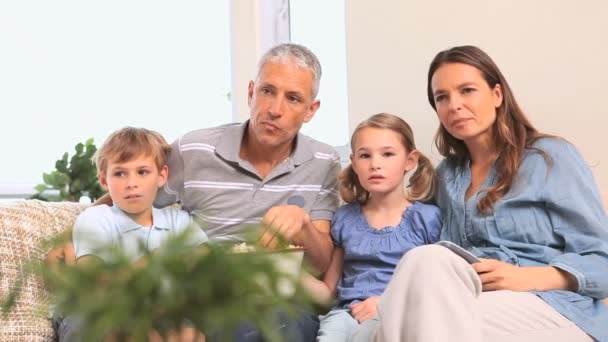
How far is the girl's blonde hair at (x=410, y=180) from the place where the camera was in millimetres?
2104

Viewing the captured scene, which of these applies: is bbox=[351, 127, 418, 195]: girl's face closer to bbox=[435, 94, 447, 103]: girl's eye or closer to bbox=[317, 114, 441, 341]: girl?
bbox=[317, 114, 441, 341]: girl

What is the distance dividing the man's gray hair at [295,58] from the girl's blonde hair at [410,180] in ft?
0.64

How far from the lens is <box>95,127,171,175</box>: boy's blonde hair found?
78.0 inches

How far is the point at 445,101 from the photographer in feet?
6.58

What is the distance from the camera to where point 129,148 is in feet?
6.52

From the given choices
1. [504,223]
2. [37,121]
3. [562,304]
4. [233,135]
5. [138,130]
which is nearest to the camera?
[562,304]

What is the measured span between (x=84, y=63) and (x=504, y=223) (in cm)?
254

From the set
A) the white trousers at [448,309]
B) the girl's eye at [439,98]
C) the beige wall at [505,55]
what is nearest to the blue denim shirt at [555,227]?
the white trousers at [448,309]

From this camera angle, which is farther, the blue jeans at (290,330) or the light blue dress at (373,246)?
the light blue dress at (373,246)

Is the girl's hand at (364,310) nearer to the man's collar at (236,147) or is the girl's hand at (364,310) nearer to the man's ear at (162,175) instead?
the man's collar at (236,147)

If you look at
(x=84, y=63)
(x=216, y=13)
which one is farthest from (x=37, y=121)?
(x=216, y=13)

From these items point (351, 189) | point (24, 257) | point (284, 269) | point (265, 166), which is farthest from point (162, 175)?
point (284, 269)

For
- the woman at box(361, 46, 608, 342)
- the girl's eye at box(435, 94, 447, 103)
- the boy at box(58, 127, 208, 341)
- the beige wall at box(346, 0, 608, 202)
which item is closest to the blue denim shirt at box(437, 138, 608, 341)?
the woman at box(361, 46, 608, 342)

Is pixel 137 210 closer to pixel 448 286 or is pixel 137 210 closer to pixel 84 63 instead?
pixel 448 286
